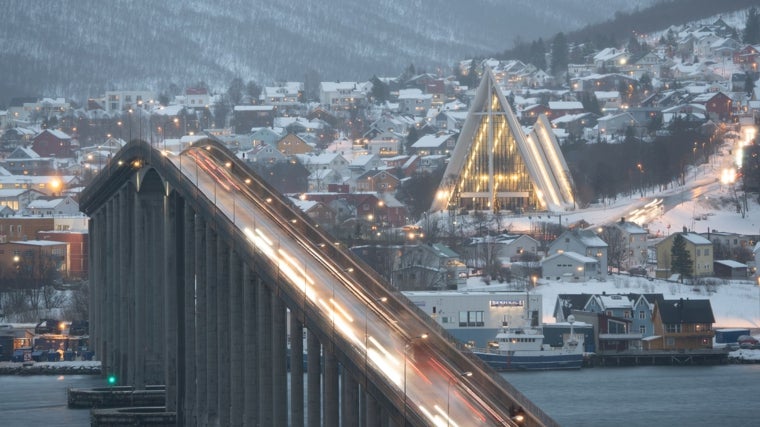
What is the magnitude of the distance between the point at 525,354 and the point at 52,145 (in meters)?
56.1

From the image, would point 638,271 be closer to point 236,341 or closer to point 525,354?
point 525,354

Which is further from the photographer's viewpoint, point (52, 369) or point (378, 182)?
point (378, 182)

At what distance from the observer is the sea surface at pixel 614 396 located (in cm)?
3125

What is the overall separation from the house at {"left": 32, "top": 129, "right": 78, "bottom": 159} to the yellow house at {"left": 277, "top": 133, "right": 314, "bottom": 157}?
967cm

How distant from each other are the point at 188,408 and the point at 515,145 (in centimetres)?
3349

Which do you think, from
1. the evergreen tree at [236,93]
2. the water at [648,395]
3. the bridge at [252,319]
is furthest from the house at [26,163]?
the water at [648,395]

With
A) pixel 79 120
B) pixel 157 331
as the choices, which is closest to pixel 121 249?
pixel 157 331

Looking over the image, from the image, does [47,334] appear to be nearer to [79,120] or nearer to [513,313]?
[513,313]

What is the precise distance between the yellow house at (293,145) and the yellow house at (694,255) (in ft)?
128

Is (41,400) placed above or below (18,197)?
below

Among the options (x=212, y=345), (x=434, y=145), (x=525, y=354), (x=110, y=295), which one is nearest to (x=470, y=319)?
(x=525, y=354)

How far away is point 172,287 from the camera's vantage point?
3212 centimetres

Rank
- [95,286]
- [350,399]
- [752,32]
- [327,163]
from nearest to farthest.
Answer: [350,399] < [95,286] < [327,163] < [752,32]

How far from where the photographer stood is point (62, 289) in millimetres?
51188
